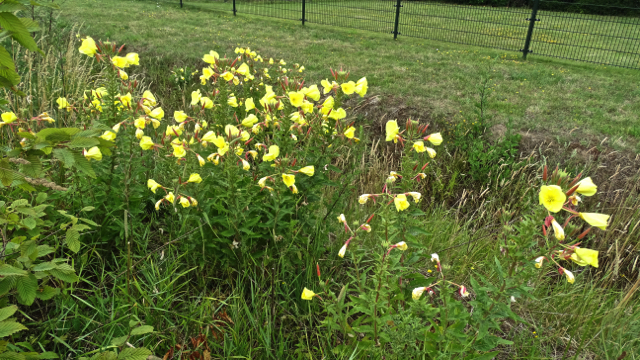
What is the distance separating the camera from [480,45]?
953cm

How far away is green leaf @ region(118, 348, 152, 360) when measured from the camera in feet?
4.14

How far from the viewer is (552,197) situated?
4.10ft

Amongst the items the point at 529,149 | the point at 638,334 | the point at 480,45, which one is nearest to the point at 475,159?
the point at 529,149

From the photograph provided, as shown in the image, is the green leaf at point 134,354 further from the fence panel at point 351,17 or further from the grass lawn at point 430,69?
the fence panel at point 351,17

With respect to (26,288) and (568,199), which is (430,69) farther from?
(26,288)

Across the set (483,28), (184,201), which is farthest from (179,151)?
(483,28)

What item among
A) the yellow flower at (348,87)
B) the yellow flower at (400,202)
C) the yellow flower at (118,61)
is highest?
the yellow flower at (118,61)

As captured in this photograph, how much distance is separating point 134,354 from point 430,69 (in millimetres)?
6506

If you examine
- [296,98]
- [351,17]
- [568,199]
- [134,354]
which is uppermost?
[351,17]

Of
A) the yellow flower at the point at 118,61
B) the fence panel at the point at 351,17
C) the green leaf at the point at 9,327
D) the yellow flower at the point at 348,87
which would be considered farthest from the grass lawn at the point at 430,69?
the green leaf at the point at 9,327

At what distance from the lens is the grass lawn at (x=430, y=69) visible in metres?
4.89

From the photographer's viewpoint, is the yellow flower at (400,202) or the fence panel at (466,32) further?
the fence panel at (466,32)

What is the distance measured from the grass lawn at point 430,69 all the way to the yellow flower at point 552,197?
10.3ft

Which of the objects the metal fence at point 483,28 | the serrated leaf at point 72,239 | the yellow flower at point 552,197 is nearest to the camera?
the yellow flower at point 552,197
